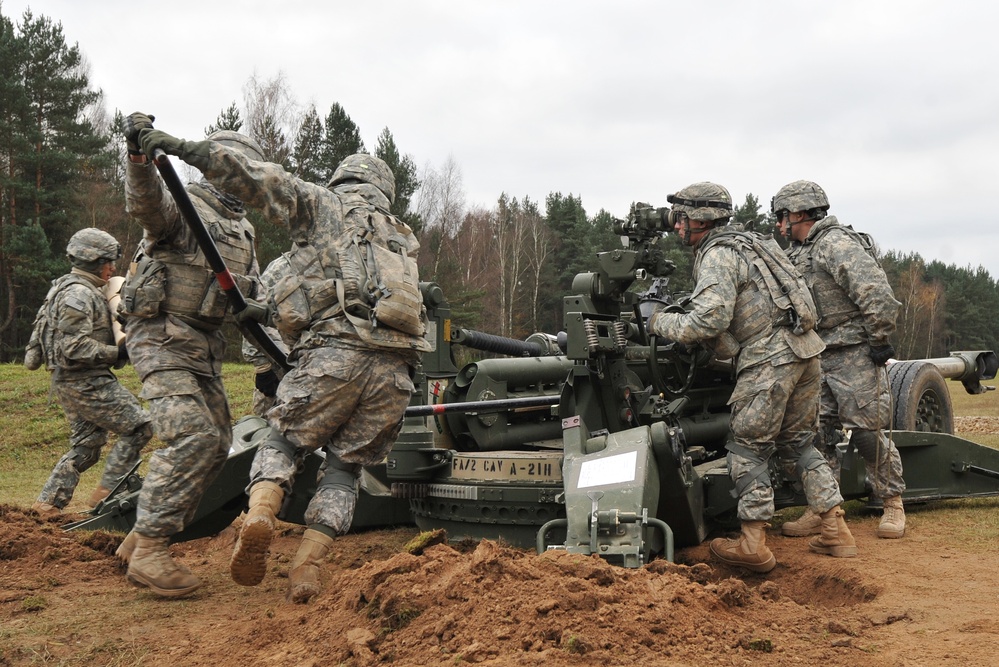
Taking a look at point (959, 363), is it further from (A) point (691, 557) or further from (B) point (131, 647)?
(B) point (131, 647)

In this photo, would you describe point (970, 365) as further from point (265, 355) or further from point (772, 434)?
point (265, 355)

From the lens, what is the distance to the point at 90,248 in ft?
23.9

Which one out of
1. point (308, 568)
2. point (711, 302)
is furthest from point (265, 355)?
point (711, 302)

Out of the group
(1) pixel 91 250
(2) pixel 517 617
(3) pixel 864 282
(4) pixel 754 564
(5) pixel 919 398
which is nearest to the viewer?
(2) pixel 517 617

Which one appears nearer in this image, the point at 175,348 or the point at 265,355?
the point at 175,348

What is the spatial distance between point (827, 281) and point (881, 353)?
23.4 inches

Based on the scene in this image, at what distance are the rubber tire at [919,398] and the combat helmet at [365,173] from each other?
466 centimetres

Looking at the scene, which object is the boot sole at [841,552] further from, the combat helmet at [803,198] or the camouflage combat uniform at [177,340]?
the camouflage combat uniform at [177,340]

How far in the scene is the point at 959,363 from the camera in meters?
8.48

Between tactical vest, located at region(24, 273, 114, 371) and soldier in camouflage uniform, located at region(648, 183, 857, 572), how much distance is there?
453 cm

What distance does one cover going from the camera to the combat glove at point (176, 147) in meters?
3.88

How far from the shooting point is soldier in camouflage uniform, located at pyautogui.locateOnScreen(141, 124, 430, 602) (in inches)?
164

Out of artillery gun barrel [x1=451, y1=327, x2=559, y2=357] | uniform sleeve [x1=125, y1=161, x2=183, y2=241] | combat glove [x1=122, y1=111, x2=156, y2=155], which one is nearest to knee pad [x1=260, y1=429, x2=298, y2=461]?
uniform sleeve [x1=125, y1=161, x2=183, y2=241]

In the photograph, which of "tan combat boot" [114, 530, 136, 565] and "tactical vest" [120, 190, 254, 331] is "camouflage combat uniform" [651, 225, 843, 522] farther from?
"tan combat boot" [114, 530, 136, 565]
